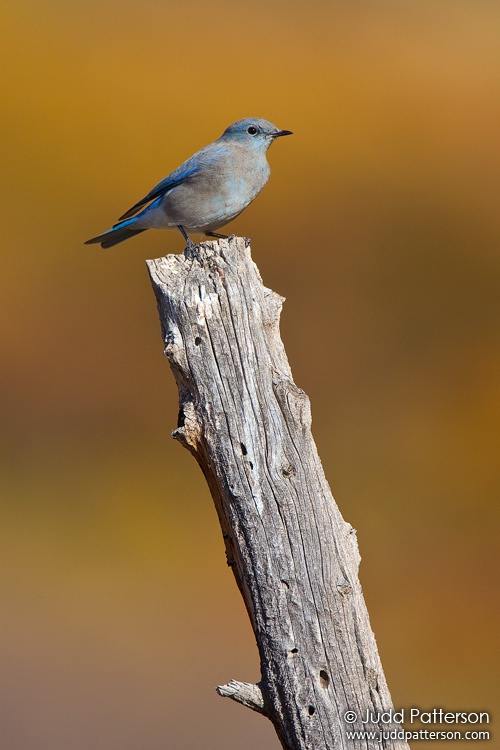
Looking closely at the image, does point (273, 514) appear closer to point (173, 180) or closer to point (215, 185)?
point (215, 185)

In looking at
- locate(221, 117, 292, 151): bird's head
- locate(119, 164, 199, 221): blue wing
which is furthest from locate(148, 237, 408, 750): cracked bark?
locate(221, 117, 292, 151): bird's head

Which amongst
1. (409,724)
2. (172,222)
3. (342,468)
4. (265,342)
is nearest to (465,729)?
(409,724)

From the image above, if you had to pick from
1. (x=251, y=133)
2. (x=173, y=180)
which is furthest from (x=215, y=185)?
(x=251, y=133)

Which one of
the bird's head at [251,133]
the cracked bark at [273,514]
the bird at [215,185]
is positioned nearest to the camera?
the cracked bark at [273,514]

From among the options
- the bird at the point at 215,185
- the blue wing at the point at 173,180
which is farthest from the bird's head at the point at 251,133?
the blue wing at the point at 173,180

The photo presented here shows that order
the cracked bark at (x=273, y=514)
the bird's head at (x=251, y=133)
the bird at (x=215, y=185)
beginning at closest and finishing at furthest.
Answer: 1. the cracked bark at (x=273, y=514)
2. the bird at (x=215, y=185)
3. the bird's head at (x=251, y=133)

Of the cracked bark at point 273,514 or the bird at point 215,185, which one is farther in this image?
the bird at point 215,185

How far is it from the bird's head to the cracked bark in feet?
8.10

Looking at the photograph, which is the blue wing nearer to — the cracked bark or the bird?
the bird

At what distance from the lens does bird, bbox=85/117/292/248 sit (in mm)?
5609

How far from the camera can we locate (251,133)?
5934 mm

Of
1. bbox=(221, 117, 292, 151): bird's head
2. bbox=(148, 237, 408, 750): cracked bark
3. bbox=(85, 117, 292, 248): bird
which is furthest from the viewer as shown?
bbox=(221, 117, 292, 151): bird's head

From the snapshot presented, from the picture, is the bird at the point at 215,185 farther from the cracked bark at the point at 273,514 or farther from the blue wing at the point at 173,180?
the cracked bark at the point at 273,514

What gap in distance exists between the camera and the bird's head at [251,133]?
19.3 ft
